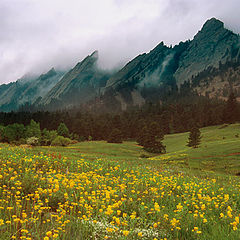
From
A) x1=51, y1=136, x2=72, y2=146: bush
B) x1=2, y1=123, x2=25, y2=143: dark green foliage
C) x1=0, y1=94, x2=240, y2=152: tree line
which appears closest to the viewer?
x1=51, y1=136, x2=72, y2=146: bush

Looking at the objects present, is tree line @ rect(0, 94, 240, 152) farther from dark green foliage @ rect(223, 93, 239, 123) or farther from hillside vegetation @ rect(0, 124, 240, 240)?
hillside vegetation @ rect(0, 124, 240, 240)


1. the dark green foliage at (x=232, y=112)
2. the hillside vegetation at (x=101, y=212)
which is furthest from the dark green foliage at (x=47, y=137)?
the dark green foliage at (x=232, y=112)

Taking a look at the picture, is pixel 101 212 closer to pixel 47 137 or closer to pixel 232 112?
pixel 47 137

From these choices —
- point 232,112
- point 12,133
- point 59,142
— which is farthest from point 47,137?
point 232,112

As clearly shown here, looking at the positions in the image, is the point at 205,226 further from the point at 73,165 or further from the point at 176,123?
the point at 176,123

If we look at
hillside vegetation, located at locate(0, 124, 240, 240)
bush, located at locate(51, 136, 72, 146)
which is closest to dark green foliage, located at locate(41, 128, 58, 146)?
bush, located at locate(51, 136, 72, 146)

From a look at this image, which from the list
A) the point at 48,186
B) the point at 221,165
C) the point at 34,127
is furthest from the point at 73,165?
the point at 34,127

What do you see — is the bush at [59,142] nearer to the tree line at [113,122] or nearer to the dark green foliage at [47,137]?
the dark green foliage at [47,137]

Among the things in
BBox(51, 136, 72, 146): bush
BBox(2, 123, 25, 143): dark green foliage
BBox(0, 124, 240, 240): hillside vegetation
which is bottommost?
BBox(51, 136, 72, 146): bush

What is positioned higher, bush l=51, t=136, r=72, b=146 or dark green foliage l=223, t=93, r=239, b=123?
dark green foliage l=223, t=93, r=239, b=123

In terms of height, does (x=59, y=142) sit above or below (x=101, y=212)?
below

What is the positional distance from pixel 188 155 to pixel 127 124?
7549 centimetres

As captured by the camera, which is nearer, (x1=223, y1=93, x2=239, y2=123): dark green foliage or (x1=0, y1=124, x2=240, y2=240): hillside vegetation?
(x1=0, y1=124, x2=240, y2=240): hillside vegetation

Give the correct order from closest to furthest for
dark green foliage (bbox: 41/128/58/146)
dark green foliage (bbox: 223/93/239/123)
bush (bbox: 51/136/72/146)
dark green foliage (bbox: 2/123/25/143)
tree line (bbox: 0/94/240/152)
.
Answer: bush (bbox: 51/136/72/146)
dark green foliage (bbox: 2/123/25/143)
dark green foliage (bbox: 41/128/58/146)
dark green foliage (bbox: 223/93/239/123)
tree line (bbox: 0/94/240/152)
